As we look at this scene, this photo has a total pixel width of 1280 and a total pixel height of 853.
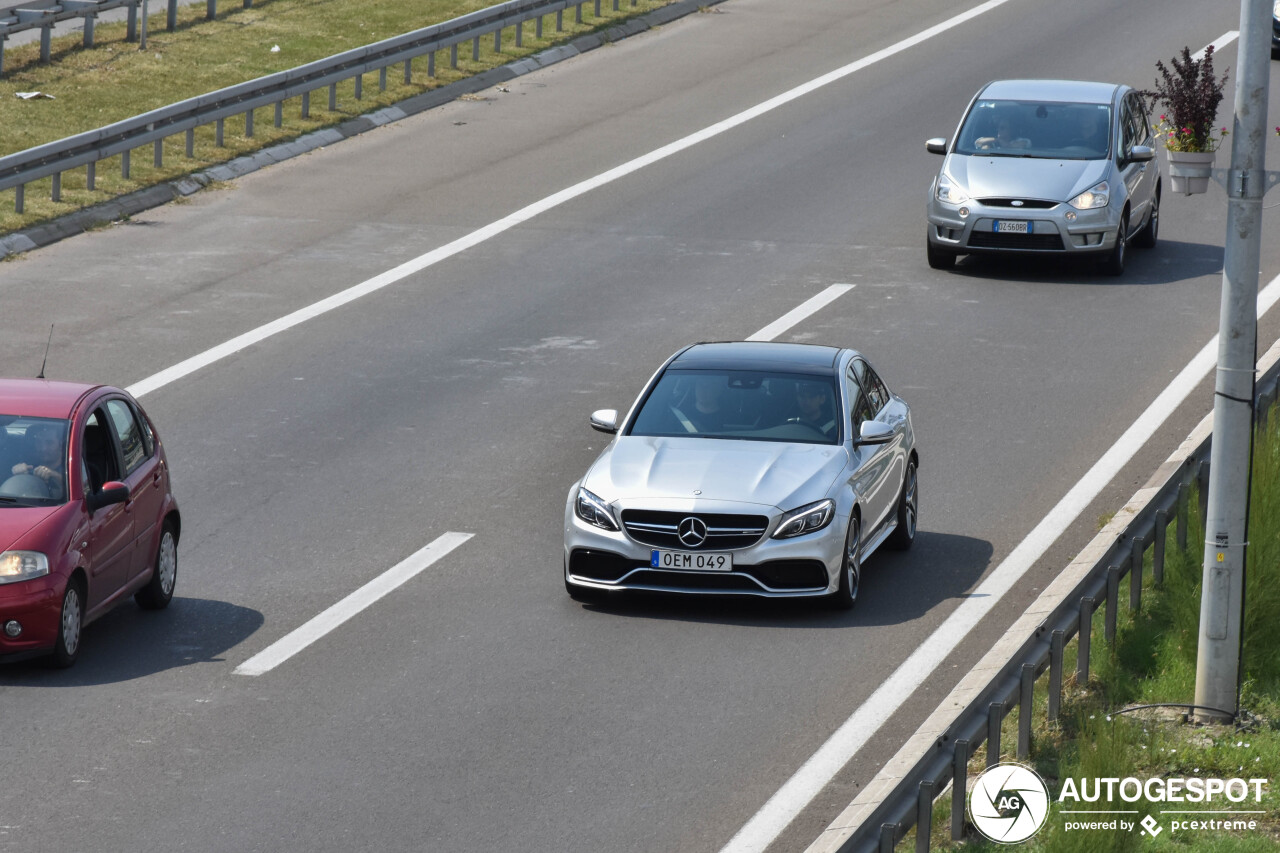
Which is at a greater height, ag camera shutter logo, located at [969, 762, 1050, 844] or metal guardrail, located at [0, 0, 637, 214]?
Result: metal guardrail, located at [0, 0, 637, 214]

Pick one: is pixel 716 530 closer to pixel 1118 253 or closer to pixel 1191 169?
pixel 1191 169

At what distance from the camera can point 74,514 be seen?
36.8ft

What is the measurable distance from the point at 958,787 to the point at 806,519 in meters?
3.77

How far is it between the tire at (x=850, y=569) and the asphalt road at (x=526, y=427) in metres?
0.10

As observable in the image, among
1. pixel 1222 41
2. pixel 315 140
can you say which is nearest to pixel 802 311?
pixel 315 140

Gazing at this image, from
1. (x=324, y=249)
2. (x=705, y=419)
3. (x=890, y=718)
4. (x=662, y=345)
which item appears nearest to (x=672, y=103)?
(x=324, y=249)

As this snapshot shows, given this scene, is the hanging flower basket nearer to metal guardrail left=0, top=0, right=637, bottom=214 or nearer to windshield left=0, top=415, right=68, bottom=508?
windshield left=0, top=415, right=68, bottom=508

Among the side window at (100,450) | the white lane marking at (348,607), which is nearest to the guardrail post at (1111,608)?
the white lane marking at (348,607)

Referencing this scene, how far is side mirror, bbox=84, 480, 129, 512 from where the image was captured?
1138 centimetres

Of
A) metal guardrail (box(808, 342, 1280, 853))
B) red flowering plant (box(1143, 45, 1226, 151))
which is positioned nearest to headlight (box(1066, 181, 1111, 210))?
metal guardrail (box(808, 342, 1280, 853))

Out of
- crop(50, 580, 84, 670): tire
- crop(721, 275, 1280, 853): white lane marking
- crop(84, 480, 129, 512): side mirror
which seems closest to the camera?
crop(721, 275, 1280, 853): white lane marking

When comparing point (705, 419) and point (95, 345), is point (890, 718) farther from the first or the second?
point (95, 345)

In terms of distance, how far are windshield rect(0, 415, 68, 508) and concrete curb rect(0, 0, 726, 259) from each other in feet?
34.3

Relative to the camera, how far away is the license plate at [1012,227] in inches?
830
